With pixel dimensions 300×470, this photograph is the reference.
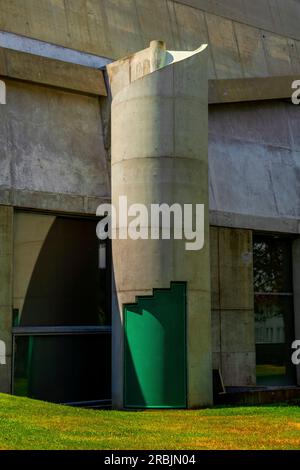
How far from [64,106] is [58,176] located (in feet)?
6.98

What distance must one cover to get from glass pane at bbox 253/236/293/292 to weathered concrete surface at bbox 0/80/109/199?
18.7 ft

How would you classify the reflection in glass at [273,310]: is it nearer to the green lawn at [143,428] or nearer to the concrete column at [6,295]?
the green lawn at [143,428]

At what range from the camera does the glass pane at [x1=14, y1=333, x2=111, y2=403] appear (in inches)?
709

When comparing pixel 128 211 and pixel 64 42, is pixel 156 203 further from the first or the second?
pixel 64 42

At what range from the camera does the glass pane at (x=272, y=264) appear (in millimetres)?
23172

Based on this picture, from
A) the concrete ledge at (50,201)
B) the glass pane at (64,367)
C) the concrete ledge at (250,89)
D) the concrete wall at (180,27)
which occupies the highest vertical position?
the concrete wall at (180,27)

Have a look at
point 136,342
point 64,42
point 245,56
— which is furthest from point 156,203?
point 245,56

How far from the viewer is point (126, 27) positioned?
23.9m

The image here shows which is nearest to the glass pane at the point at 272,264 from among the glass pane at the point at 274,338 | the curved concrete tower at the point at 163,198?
the glass pane at the point at 274,338

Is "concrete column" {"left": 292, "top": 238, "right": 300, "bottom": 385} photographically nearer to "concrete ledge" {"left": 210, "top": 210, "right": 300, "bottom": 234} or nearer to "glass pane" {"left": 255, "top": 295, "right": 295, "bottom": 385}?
"glass pane" {"left": 255, "top": 295, "right": 295, "bottom": 385}

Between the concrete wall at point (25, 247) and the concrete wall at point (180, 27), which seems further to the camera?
the concrete wall at point (180, 27)

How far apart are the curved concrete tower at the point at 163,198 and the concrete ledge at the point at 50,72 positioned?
7.81 ft

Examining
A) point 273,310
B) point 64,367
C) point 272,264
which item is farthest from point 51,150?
point 273,310

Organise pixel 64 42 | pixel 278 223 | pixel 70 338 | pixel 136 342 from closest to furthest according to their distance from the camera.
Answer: pixel 136 342
pixel 70 338
pixel 64 42
pixel 278 223
